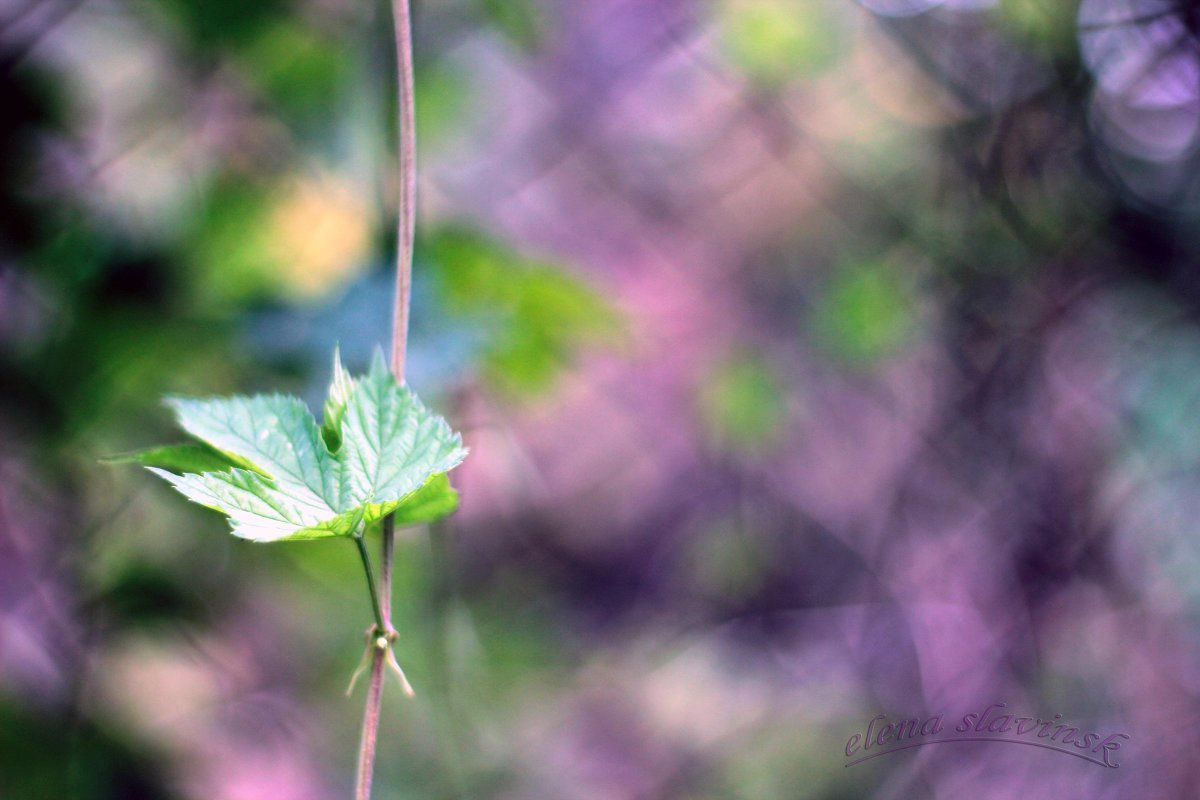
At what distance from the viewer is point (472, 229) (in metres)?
0.72

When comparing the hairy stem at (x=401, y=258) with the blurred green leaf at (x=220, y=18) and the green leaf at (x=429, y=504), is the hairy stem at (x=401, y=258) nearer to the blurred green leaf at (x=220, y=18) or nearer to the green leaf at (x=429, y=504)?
the green leaf at (x=429, y=504)

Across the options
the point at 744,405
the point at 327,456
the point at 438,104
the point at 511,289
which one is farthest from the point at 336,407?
the point at 744,405

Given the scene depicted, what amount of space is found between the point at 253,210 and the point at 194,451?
58 centimetres

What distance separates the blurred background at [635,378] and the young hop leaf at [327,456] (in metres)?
0.29

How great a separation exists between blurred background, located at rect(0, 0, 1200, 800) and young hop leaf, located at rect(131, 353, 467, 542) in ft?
0.94

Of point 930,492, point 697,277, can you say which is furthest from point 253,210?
point 930,492

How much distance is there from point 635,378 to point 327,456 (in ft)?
3.69

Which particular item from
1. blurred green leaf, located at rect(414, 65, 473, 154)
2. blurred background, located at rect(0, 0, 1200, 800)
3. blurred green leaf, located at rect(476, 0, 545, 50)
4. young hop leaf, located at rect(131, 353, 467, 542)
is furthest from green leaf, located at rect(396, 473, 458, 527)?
blurred green leaf, located at rect(414, 65, 473, 154)

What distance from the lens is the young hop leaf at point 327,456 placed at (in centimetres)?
24

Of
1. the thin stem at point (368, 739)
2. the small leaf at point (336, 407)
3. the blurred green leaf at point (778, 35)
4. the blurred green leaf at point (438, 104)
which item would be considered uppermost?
the blurred green leaf at point (778, 35)

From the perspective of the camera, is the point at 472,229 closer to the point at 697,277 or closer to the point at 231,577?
the point at 231,577

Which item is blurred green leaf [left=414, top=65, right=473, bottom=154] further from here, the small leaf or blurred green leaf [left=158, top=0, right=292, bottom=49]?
the small leaf

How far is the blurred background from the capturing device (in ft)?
2.27

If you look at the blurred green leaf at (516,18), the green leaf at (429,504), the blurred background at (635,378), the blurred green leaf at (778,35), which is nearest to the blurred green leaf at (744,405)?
the blurred background at (635,378)
